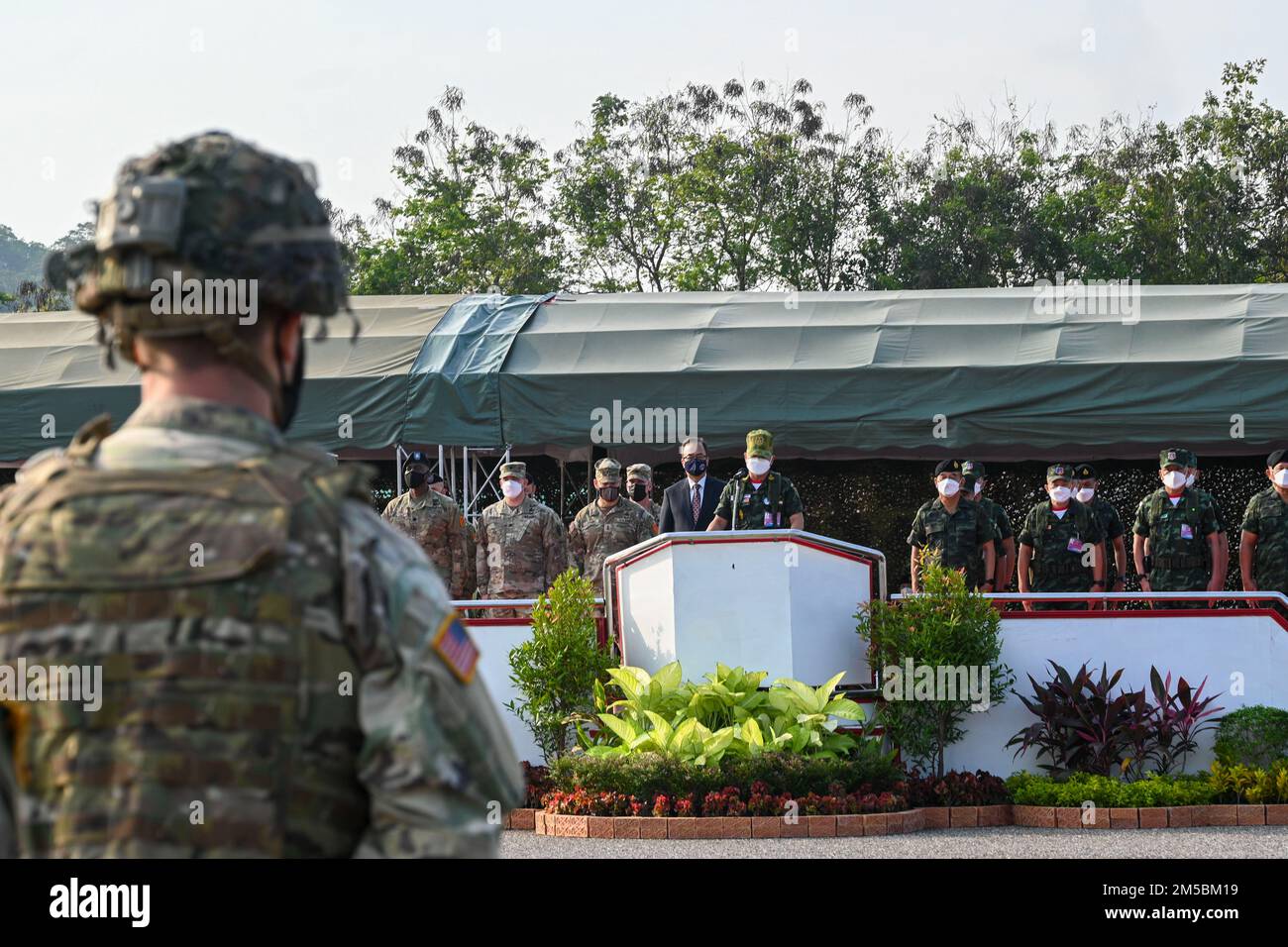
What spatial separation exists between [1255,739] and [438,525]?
693 centimetres

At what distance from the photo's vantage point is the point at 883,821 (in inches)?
397

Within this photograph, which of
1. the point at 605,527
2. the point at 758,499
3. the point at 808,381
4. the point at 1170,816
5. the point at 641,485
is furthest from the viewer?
the point at 808,381

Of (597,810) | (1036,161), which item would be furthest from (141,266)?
(1036,161)

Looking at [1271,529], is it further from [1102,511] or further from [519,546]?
[519,546]

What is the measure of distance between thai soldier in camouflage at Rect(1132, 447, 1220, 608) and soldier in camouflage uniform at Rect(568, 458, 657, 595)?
4.11 metres

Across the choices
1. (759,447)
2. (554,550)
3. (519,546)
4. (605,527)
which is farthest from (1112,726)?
(519,546)

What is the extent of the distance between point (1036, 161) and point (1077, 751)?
100 feet

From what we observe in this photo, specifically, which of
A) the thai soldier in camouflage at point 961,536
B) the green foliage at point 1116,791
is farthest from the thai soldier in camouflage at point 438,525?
the green foliage at point 1116,791

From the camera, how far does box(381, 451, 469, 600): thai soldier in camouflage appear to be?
1452 centimetres

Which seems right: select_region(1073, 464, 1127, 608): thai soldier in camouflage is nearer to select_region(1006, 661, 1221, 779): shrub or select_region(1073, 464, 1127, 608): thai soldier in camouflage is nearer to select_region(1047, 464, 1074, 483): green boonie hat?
select_region(1047, 464, 1074, 483): green boonie hat

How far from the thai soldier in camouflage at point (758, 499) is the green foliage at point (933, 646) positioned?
1.71 m

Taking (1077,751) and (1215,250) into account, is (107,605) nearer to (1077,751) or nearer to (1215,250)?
(1077,751)

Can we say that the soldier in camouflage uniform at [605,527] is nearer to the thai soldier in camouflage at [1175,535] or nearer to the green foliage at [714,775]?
the green foliage at [714,775]
